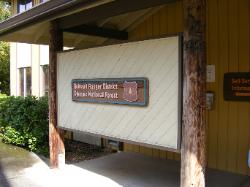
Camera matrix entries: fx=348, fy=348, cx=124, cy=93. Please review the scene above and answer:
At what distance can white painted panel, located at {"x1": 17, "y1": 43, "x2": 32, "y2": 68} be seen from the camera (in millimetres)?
15093

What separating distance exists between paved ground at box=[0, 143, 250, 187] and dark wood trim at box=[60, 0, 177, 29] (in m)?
2.91

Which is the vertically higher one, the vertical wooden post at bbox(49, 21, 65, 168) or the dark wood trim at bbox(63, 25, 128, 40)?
the dark wood trim at bbox(63, 25, 128, 40)

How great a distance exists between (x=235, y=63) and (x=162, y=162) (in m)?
2.68

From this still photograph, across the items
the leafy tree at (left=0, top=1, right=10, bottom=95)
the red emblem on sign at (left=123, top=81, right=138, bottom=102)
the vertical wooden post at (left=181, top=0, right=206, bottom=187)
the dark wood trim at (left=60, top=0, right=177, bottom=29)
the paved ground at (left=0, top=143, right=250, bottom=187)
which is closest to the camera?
the vertical wooden post at (left=181, top=0, right=206, bottom=187)

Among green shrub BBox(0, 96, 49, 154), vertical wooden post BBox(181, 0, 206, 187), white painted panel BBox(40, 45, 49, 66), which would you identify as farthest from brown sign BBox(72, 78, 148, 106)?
white painted panel BBox(40, 45, 49, 66)

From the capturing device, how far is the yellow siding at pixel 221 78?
6.48 metres

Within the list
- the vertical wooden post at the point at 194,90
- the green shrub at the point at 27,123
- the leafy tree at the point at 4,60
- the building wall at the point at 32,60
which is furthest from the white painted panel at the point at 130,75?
the leafy tree at the point at 4,60

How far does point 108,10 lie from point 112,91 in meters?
1.37

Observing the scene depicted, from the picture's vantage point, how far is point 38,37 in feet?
28.2

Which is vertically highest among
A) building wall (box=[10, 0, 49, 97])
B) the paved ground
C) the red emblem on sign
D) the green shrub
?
building wall (box=[10, 0, 49, 97])

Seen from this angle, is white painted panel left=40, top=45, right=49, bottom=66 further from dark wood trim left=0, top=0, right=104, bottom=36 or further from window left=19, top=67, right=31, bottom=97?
dark wood trim left=0, top=0, right=104, bottom=36

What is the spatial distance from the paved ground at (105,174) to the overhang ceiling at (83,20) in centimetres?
285

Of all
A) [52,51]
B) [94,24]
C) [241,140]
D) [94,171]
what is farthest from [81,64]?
[241,140]

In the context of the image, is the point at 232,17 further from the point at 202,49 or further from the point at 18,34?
the point at 18,34
